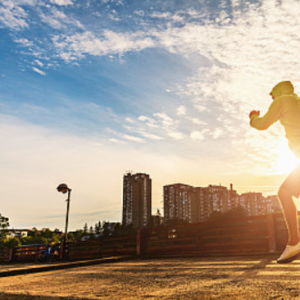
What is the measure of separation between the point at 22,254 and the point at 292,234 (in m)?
25.4

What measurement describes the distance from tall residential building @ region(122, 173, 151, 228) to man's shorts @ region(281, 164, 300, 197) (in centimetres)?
11434

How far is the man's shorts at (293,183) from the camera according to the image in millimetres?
3754

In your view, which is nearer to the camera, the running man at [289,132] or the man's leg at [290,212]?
the running man at [289,132]

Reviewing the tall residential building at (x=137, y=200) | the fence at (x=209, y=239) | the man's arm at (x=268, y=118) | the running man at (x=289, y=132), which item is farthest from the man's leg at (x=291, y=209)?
the tall residential building at (x=137, y=200)

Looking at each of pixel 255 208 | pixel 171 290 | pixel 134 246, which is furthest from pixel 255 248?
pixel 255 208

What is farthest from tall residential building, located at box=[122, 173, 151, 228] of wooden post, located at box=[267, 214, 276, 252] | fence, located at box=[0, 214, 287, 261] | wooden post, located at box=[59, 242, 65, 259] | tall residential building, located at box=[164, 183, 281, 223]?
wooden post, located at box=[267, 214, 276, 252]

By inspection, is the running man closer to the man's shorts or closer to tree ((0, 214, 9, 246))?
the man's shorts

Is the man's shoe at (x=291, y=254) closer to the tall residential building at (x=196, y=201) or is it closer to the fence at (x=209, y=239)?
Result: the fence at (x=209, y=239)

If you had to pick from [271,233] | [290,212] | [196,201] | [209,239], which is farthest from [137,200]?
[290,212]

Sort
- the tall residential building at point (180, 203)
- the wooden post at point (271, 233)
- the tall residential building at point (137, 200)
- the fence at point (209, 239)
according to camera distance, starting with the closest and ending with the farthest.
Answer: the wooden post at point (271, 233)
the fence at point (209, 239)
the tall residential building at point (180, 203)
the tall residential building at point (137, 200)

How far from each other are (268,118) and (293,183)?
822mm

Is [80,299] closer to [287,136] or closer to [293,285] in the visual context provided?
[293,285]

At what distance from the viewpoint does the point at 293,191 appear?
3805 mm

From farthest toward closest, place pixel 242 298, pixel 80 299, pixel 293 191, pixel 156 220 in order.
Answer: pixel 156 220
pixel 293 191
pixel 80 299
pixel 242 298
